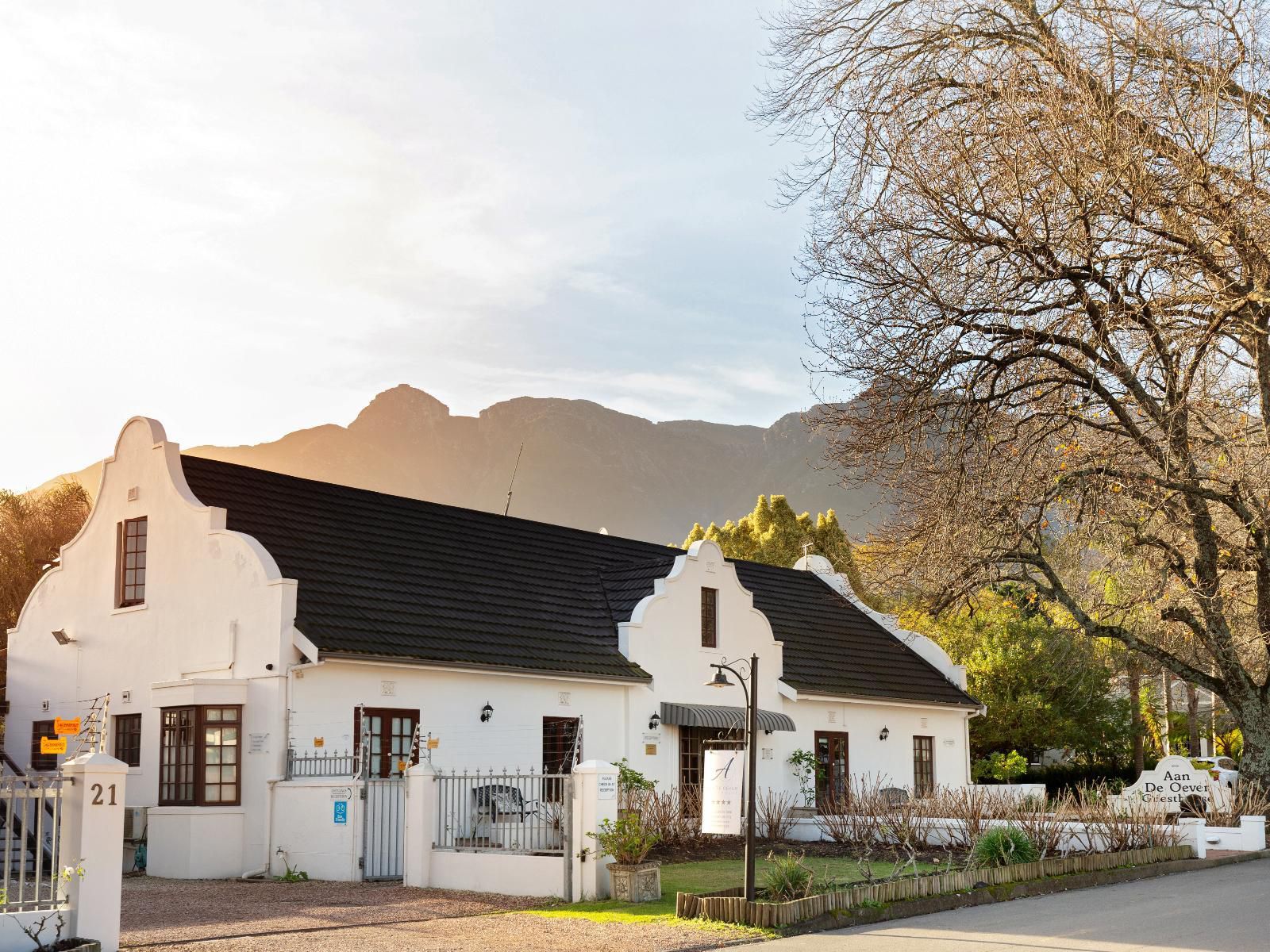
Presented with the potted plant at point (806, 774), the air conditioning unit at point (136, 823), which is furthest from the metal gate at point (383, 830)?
the potted plant at point (806, 774)

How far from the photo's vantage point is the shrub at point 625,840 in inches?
603

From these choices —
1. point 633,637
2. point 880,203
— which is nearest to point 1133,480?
point 880,203

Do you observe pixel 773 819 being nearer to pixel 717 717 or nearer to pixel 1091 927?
pixel 717 717

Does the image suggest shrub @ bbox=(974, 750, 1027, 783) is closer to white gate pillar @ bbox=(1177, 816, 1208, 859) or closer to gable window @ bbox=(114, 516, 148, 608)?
white gate pillar @ bbox=(1177, 816, 1208, 859)

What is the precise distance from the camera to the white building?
799 inches

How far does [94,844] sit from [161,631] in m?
11.3

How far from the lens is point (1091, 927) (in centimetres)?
1327

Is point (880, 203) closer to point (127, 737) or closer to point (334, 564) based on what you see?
point (334, 564)

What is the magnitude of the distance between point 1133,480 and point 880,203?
20.3 feet

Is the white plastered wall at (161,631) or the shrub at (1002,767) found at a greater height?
the white plastered wall at (161,631)

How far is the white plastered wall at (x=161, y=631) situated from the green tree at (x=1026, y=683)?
73.5 feet

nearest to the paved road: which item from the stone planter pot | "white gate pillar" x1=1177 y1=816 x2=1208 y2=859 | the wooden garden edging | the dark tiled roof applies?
the wooden garden edging

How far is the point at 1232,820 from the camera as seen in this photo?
22.4 m

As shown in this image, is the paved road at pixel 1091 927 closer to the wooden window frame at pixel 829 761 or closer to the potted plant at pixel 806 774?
the potted plant at pixel 806 774
